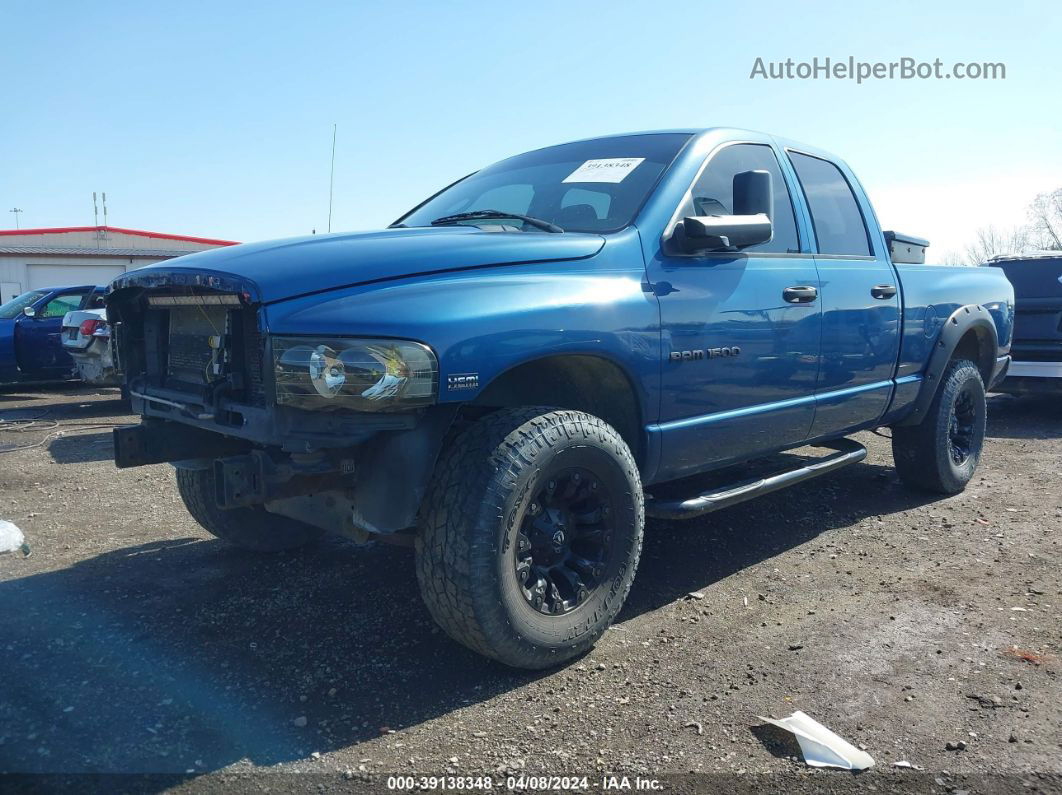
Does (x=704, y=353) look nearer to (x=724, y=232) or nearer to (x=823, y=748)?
(x=724, y=232)

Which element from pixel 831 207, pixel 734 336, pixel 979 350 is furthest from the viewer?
pixel 979 350

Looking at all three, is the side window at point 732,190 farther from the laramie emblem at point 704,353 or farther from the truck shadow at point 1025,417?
the truck shadow at point 1025,417

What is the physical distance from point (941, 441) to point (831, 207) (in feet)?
5.46

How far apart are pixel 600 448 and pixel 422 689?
39.2 inches

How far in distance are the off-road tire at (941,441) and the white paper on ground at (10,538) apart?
499 cm

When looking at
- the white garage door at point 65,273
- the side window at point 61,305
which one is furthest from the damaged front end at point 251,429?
the white garage door at point 65,273

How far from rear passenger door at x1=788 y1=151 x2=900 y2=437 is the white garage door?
28396mm

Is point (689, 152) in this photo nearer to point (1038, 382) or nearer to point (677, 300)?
point (677, 300)

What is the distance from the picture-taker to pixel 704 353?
341cm

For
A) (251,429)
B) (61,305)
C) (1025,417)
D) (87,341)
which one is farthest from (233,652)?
(61,305)

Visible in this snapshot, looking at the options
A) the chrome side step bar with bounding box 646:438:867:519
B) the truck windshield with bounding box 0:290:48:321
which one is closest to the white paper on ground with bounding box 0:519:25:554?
the chrome side step bar with bounding box 646:438:867:519

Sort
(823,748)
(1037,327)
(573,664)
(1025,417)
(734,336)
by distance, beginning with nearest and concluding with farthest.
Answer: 1. (823,748)
2. (573,664)
3. (734,336)
4. (1037,327)
5. (1025,417)

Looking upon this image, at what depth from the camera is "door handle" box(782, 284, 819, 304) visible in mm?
3818

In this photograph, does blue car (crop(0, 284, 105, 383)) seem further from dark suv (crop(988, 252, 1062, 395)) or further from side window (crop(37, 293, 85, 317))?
dark suv (crop(988, 252, 1062, 395))
